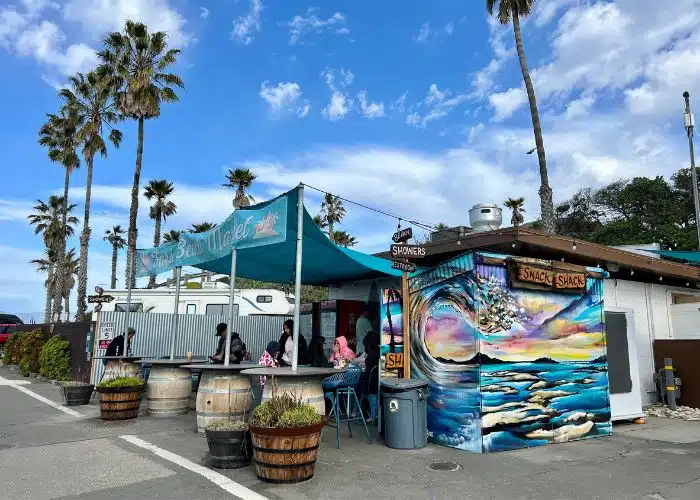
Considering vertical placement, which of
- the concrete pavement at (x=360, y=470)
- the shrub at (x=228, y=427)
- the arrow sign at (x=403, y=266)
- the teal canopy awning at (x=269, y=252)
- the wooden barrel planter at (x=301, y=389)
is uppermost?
the teal canopy awning at (x=269, y=252)

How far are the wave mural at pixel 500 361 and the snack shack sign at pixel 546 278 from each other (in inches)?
4.4

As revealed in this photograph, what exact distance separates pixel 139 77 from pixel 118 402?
643 inches

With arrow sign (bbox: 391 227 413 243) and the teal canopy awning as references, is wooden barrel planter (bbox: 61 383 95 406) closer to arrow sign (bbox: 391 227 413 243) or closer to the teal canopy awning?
the teal canopy awning

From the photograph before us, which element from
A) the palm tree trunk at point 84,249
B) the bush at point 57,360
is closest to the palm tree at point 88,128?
the palm tree trunk at point 84,249

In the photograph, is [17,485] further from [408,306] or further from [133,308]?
[133,308]

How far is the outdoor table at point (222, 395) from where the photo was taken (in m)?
7.51

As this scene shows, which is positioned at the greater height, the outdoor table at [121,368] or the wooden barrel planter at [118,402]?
the outdoor table at [121,368]

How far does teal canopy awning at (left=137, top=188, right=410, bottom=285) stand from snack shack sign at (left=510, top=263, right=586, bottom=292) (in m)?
2.27

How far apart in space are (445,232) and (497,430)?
319 centimetres

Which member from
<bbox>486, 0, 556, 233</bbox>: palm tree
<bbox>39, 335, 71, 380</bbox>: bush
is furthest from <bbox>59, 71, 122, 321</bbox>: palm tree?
<bbox>486, 0, 556, 233</bbox>: palm tree

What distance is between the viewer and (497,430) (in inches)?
285

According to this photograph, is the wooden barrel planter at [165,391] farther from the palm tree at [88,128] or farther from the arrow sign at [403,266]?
the palm tree at [88,128]

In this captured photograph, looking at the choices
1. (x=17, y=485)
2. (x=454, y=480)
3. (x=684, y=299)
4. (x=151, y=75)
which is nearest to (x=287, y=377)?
(x=454, y=480)

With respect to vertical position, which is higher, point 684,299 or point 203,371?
point 684,299
